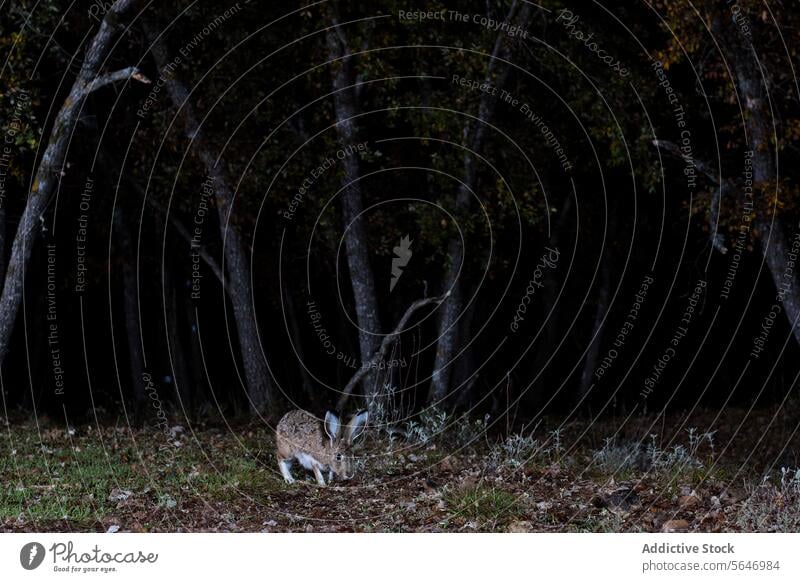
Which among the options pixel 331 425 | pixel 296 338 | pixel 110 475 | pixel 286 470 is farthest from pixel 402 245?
pixel 331 425

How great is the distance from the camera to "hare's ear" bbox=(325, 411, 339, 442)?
43.3ft

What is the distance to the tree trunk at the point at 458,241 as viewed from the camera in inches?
784

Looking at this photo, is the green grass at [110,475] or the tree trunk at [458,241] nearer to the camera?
the green grass at [110,475]

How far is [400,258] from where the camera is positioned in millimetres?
24422

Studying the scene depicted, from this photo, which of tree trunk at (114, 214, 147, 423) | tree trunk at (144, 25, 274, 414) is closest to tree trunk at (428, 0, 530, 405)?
tree trunk at (144, 25, 274, 414)

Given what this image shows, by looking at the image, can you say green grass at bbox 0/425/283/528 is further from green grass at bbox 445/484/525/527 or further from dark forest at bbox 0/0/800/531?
green grass at bbox 445/484/525/527

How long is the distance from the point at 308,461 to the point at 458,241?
8165mm

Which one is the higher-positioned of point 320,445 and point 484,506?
point 320,445

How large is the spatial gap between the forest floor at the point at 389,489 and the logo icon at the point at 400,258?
591cm

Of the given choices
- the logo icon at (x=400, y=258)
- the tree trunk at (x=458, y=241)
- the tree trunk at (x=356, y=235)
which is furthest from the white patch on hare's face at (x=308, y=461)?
the logo icon at (x=400, y=258)

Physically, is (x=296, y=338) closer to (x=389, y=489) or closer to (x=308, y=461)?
(x=308, y=461)

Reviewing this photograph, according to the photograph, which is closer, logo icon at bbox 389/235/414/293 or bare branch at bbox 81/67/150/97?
bare branch at bbox 81/67/150/97

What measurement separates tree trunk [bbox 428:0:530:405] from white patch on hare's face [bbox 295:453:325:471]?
5768 mm

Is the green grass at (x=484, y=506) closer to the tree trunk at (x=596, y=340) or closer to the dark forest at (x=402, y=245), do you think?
the dark forest at (x=402, y=245)
